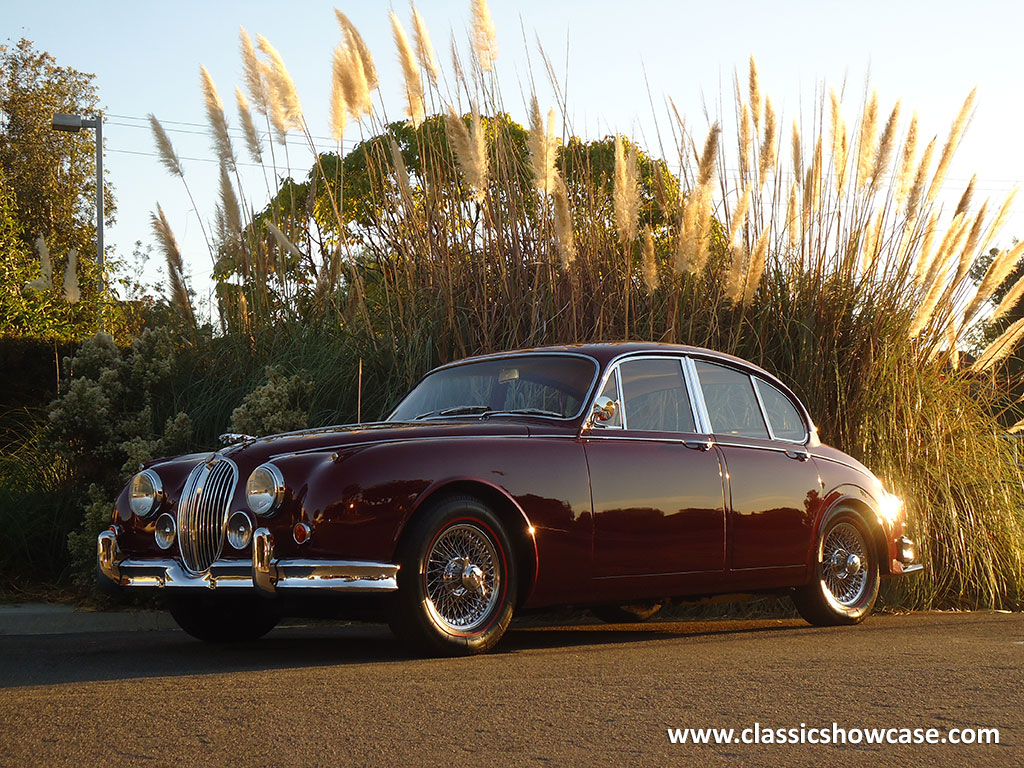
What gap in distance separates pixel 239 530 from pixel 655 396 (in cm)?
253

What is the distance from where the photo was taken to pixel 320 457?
→ 5.96 metres

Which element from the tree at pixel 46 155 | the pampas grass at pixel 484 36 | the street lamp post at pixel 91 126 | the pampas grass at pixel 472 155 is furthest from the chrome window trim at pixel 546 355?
the tree at pixel 46 155

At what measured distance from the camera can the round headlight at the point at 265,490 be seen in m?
5.88

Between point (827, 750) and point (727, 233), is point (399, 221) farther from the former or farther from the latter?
point (827, 750)

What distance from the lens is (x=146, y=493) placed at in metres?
6.57

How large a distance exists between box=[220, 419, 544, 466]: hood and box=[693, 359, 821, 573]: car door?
1271 millimetres

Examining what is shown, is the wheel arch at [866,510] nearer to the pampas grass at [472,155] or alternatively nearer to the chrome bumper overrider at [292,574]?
the chrome bumper overrider at [292,574]

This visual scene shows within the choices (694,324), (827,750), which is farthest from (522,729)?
(694,324)

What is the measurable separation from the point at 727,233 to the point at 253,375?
3.79 m

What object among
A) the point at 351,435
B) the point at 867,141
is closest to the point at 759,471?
the point at 351,435

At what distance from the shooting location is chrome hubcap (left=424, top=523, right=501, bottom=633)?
603cm

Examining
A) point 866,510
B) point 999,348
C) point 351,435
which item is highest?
point 999,348

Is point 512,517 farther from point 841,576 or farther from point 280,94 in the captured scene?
point 280,94

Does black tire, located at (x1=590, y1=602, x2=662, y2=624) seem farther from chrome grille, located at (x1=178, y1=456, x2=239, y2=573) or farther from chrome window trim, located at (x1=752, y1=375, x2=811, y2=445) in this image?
chrome grille, located at (x1=178, y1=456, x2=239, y2=573)
